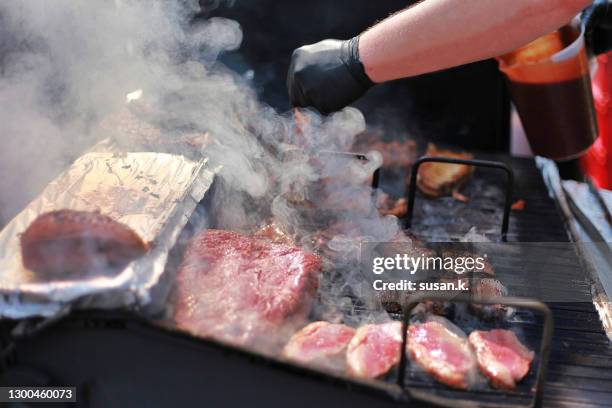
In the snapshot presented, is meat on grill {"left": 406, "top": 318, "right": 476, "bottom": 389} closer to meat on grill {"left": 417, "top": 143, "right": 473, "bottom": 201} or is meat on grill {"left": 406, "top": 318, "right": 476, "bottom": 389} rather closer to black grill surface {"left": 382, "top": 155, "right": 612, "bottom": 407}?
black grill surface {"left": 382, "top": 155, "right": 612, "bottom": 407}

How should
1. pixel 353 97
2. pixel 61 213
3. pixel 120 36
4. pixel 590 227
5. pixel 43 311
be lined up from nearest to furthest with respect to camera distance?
pixel 43 311 < pixel 61 213 < pixel 353 97 < pixel 590 227 < pixel 120 36

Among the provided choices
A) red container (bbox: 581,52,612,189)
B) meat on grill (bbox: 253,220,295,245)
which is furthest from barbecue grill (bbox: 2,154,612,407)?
red container (bbox: 581,52,612,189)

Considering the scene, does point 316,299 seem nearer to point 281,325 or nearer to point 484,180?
point 281,325

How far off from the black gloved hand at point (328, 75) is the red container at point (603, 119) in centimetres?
239

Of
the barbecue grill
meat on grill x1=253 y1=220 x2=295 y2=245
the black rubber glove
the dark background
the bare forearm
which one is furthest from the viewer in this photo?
the dark background

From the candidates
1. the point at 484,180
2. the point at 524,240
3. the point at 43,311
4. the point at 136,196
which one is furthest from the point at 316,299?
→ the point at 484,180

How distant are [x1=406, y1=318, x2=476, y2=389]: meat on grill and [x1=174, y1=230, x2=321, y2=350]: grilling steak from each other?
55 centimetres

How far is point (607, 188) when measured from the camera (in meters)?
4.52

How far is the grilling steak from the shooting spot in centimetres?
244

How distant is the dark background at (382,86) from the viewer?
5.64 m

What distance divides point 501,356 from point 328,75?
1703 millimetres

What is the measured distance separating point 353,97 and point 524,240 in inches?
69.4

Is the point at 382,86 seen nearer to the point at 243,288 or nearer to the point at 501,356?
the point at 243,288

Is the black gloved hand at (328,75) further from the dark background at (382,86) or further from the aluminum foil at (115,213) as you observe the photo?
the dark background at (382,86)
